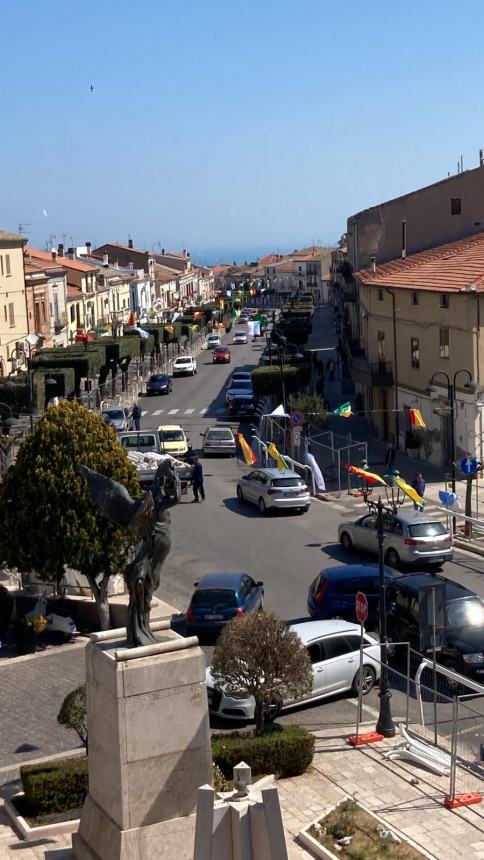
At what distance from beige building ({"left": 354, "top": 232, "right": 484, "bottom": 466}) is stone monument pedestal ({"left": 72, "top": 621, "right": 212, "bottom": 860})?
21579 mm

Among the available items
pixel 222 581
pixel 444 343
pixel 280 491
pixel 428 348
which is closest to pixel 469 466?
pixel 280 491

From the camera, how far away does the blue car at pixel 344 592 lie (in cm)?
2062

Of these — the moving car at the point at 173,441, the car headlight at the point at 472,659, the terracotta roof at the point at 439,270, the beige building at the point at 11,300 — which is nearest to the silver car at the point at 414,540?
the car headlight at the point at 472,659

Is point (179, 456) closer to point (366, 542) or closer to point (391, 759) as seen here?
point (366, 542)

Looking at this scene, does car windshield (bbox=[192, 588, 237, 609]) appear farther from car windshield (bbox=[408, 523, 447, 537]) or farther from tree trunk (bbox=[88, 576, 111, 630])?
car windshield (bbox=[408, 523, 447, 537])

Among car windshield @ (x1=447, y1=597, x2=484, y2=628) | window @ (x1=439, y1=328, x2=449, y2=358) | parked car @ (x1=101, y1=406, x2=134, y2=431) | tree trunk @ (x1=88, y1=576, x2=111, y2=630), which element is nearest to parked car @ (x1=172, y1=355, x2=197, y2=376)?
parked car @ (x1=101, y1=406, x2=134, y2=431)

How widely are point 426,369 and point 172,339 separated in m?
41.1

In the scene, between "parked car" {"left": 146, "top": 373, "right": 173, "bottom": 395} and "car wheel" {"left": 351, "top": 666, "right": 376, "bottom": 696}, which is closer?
"car wheel" {"left": 351, "top": 666, "right": 376, "bottom": 696}

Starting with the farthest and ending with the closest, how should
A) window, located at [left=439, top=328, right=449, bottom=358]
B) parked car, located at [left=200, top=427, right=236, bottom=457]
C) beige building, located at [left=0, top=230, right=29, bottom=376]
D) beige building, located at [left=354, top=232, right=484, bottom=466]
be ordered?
1. beige building, located at [left=0, top=230, right=29, bottom=376]
2. parked car, located at [left=200, top=427, right=236, bottom=457]
3. window, located at [left=439, top=328, right=449, bottom=358]
4. beige building, located at [left=354, top=232, right=484, bottom=466]

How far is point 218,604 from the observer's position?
2039 centimetres

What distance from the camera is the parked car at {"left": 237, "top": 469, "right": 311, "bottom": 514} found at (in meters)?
30.8

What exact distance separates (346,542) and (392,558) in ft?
6.82

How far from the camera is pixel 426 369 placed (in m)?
39.6

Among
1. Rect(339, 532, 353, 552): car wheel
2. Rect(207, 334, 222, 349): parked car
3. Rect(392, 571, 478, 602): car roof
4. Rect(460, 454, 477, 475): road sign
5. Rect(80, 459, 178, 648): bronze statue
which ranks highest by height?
Rect(80, 459, 178, 648): bronze statue
